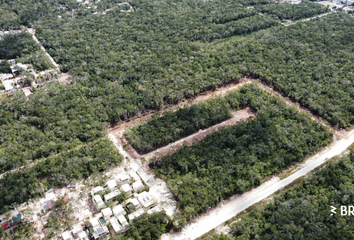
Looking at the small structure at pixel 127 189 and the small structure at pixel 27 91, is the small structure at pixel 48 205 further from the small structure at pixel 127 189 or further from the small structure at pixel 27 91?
the small structure at pixel 27 91

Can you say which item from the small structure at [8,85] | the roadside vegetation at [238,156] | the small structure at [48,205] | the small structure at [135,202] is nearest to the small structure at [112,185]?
the small structure at [135,202]

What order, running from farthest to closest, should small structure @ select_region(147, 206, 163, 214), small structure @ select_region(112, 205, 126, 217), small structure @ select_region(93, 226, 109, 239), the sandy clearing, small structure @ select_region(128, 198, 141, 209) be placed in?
the sandy clearing → small structure @ select_region(128, 198, 141, 209) → small structure @ select_region(147, 206, 163, 214) → small structure @ select_region(112, 205, 126, 217) → small structure @ select_region(93, 226, 109, 239)

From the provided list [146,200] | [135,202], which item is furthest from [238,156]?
[135,202]

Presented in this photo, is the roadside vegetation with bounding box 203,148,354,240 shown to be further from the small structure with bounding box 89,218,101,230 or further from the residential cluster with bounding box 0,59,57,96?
the residential cluster with bounding box 0,59,57,96

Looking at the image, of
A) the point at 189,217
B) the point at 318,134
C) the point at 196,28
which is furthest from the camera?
the point at 196,28

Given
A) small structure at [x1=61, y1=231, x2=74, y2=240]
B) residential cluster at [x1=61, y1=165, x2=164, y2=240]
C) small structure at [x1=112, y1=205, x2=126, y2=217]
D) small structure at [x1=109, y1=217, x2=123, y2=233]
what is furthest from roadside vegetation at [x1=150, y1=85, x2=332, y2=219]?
small structure at [x1=61, y1=231, x2=74, y2=240]

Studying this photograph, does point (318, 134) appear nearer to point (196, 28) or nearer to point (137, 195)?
point (137, 195)

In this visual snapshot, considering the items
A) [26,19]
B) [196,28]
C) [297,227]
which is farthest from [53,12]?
[297,227]
